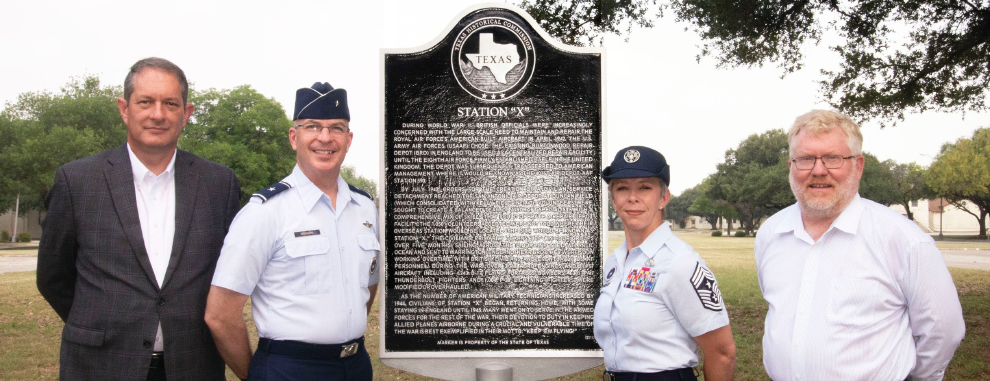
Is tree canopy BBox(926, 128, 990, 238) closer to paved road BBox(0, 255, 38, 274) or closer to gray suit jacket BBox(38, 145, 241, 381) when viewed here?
gray suit jacket BBox(38, 145, 241, 381)

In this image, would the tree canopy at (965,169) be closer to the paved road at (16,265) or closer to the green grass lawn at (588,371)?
the green grass lawn at (588,371)

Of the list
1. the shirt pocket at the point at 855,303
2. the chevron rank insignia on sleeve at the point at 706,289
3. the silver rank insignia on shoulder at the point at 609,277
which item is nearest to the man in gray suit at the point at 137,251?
the silver rank insignia on shoulder at the point at 609,277

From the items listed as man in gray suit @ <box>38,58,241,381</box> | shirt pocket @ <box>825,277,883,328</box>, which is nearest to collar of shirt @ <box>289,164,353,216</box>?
man in gray suit @ <box>38,58,241,381</box>

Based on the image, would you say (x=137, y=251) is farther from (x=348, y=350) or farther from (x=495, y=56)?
(x=495, y=56)

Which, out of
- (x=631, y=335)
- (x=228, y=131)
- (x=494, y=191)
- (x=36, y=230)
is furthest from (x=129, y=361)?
(x=36, y=230)

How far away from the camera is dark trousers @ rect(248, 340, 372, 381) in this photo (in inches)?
140

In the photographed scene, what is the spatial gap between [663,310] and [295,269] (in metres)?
2.08

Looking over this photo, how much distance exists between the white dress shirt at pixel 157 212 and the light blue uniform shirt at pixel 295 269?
399 millimetres

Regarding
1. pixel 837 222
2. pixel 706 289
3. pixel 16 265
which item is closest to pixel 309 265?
pixel 706 289

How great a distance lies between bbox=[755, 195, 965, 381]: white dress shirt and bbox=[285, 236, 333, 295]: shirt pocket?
8.22ft

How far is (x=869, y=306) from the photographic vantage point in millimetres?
2959

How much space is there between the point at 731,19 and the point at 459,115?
980 cm

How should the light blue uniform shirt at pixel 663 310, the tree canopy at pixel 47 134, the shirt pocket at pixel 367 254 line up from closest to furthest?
the light blue uniform shirt at pixel 663 310
the shirt pocket at pixel 367 254
the tree canopy at pixel 47 134

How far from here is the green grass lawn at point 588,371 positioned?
8883mm
